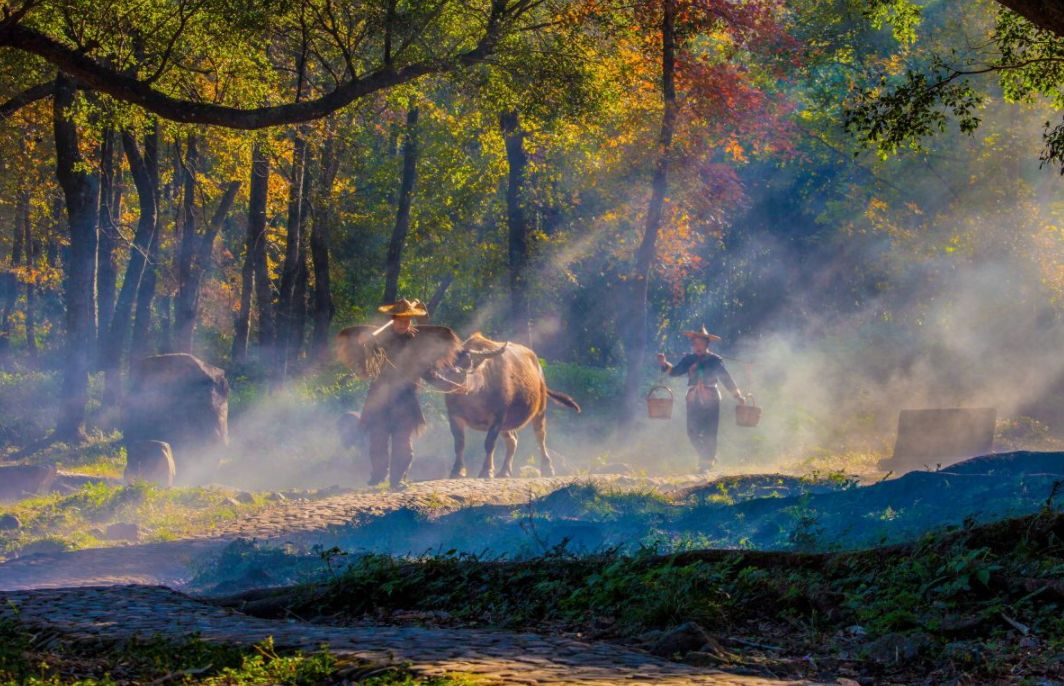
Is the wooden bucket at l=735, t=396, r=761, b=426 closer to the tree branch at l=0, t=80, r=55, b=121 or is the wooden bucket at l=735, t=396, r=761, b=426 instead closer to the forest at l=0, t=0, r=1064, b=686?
the forest at l=0, t=0, r=1064, b=686

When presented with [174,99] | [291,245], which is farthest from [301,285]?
[174,99]

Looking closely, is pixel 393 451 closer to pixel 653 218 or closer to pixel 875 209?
pixel 653 218

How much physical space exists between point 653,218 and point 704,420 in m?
5.11

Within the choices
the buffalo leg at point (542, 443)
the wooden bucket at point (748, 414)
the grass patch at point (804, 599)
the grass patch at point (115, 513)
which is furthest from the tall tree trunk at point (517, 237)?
the grass patch at point (804, 599)

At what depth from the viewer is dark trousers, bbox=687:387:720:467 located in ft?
82.6

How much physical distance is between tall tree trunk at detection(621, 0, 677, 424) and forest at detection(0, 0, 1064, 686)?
11 centimetres

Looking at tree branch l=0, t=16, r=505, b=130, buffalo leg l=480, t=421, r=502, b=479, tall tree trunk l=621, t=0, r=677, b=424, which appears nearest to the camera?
tree branch l=0, t=16, r=505, b=130

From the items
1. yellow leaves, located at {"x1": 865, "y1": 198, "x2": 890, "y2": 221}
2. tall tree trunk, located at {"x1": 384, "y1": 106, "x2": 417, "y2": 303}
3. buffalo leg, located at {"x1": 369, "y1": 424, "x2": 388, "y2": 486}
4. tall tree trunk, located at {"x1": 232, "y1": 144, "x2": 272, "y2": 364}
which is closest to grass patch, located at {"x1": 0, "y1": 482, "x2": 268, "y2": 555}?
buffalo leg, located at {"x1": 369, "y1": 424, "x2": 388, "y2": 486}

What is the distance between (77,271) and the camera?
90.4ft

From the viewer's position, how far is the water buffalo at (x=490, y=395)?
77.7 feet

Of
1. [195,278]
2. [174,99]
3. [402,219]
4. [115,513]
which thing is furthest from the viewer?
[195,278]

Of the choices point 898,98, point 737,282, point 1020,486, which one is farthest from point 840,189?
point 898,98

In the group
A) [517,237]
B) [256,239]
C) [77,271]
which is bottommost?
[77,271]

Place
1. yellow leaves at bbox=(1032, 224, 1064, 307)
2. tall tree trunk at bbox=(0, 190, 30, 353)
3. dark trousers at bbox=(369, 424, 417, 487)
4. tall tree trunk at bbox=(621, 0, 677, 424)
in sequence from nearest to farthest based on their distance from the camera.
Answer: dark trousers at bbox=(369, 424, 417, 487) < tall tree trunk at bbox=(621, 0, 677, 424) < yellow leaves at bbox=(1032, 224, 1064, 307) < tall tree trunk at bbox=(0, 190, 30, 353)
